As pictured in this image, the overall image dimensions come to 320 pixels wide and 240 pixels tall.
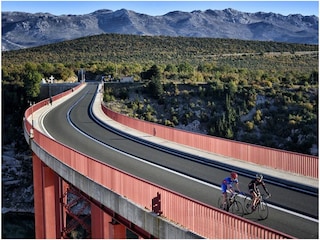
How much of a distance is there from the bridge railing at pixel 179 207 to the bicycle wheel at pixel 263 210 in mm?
2274

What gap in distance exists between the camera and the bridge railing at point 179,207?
8578mm

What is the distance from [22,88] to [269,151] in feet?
141

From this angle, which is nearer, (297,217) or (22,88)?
(297,217)

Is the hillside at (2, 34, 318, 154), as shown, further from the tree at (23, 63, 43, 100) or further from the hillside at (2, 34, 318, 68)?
the hillside at (2, 34, 318, 68)

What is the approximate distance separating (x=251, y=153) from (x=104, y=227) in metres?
6.18

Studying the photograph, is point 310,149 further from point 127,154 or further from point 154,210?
point 154,210

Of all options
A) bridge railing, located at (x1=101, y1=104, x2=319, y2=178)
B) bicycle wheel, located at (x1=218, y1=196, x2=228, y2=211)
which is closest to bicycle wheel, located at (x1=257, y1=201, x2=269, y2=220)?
bicycle wheel, located at (x1=218, y1=196, x2=228, y2=211)

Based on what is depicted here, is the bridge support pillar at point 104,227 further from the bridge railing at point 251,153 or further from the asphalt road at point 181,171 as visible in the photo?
the bridge railing at point 251,153

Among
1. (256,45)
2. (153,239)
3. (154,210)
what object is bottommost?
(153,239)

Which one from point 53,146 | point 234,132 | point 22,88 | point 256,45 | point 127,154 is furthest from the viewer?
point 256,45

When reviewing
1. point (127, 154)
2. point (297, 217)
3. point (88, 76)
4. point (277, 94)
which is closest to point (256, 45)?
point (88, 76)

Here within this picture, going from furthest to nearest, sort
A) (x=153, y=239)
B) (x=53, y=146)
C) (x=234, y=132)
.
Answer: (x=234, y=132), (x=53, y=146), (x=153, y=239)

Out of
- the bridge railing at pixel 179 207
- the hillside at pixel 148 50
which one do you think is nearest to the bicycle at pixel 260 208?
the bridge railing at pixel 179 207

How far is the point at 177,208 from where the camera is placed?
10133 millimetres
